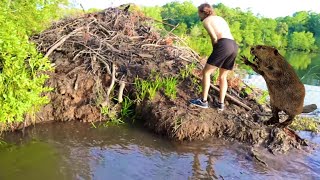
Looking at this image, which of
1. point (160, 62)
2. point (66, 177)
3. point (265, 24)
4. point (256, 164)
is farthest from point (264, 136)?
point (265, 24)

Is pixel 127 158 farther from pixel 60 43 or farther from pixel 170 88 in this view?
pixel 60 43

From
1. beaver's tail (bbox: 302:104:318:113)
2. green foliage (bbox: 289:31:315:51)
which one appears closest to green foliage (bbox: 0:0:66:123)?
beaver's tail (bbox: 302:104:318:113)

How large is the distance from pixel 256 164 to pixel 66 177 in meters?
2.90

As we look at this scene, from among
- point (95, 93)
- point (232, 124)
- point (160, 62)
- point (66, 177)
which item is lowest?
point (66, 177)

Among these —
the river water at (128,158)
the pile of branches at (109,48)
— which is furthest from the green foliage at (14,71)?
the pile of branches at (109,48)

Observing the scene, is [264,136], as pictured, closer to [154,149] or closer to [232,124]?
[232,124]

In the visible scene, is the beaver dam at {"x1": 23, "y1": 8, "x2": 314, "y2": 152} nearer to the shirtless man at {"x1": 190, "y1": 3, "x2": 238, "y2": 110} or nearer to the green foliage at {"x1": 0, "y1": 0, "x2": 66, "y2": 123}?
the shirtless man at {"x1": 190, "y1": 3, "x2": 238, "y2": 110}

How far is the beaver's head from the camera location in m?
4.96

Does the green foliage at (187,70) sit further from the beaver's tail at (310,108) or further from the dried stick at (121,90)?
the beaver's tail at (310,108)

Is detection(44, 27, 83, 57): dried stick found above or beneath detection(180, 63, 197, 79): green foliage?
above

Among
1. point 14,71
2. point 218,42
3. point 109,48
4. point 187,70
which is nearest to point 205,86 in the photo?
point 218,42

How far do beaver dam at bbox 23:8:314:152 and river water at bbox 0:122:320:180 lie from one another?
34 cm

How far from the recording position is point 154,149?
5.83 m

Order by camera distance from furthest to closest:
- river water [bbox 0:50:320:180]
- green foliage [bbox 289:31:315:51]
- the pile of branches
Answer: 1. green foliage [bbox 289:31:315:51]
2. the pile of branches
3. river water [bbox 0:50:320:180]
